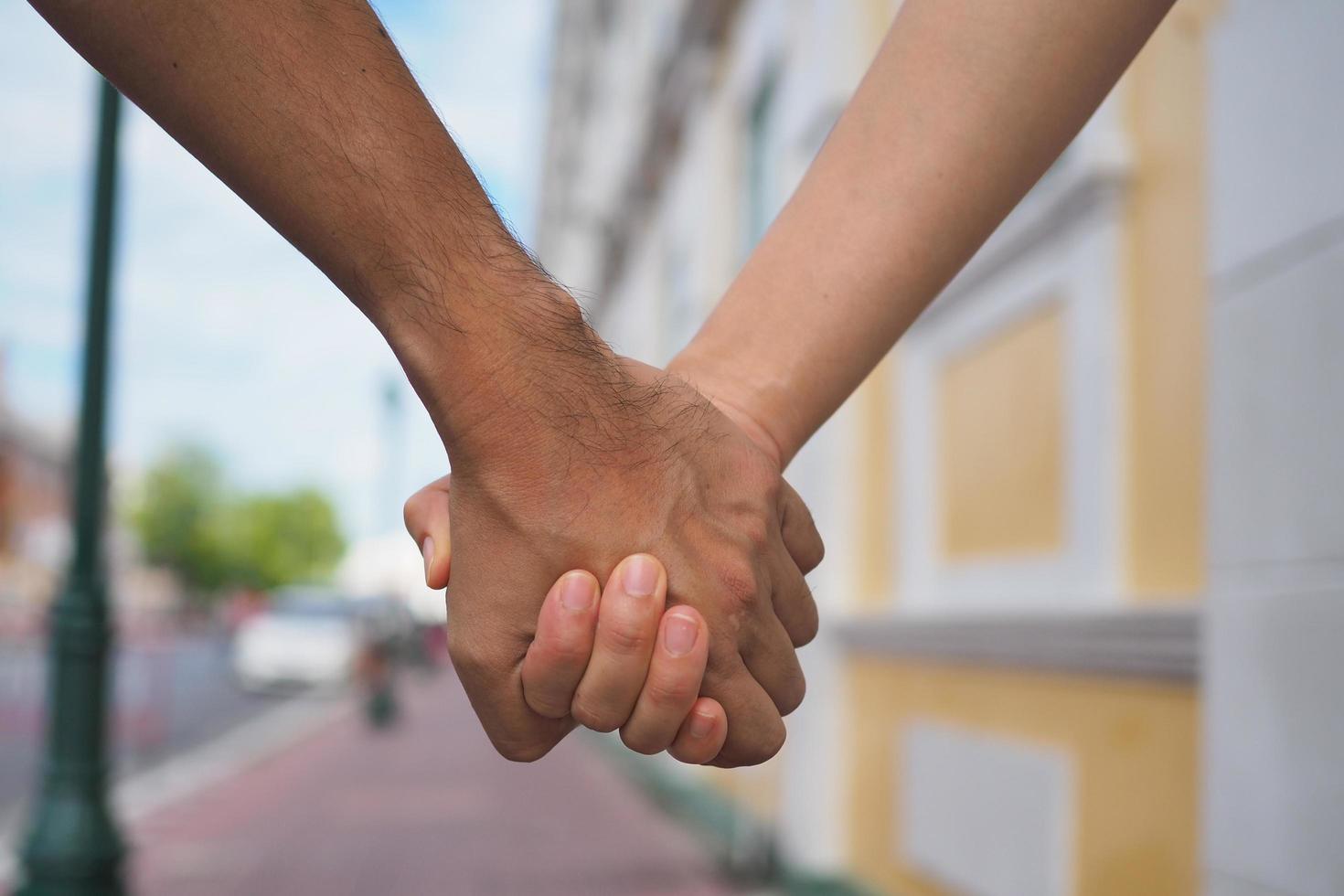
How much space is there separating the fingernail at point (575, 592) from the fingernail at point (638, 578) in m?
0.03

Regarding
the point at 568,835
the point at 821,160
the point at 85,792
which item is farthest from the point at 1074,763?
the point at 568,835

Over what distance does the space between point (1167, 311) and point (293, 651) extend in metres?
18.7

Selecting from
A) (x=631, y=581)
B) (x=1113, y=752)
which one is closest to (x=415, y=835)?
(x=1113, y=752)

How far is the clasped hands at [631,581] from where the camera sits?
45.0 inches

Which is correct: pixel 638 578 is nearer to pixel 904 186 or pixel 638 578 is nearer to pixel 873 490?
pixel 904 186

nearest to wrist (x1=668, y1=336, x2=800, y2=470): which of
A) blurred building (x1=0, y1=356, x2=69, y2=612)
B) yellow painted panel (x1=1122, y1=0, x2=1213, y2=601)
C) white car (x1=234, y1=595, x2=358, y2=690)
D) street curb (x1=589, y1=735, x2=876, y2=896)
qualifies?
yellow painted panel (x1=1122, y1=0, x2=1213, y2=601)

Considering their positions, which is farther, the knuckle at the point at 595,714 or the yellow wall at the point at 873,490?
the yellow wall at the point at 873,490

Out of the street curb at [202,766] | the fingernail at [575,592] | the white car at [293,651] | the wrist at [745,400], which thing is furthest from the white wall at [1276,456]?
the white car at [293,651]

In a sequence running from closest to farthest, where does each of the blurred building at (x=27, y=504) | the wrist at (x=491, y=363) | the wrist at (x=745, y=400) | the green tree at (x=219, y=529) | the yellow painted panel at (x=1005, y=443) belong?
the wrist at (x=491, y=363)
the wrist at (x=745, y=400)
the yellow painted panel at (x=1005, y=443)
the blurred building at (x=27, y=504)
the green tree at (x=219, y=529)

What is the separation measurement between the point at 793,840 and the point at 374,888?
1.91 meters

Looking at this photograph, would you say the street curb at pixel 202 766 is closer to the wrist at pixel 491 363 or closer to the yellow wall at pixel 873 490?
the yellow wall at pixel 873 490

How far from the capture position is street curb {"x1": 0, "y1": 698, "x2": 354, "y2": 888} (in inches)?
288

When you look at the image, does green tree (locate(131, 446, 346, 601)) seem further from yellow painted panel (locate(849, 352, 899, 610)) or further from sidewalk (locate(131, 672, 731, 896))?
yellow painted panel (locate(849, 352, 899, 610))

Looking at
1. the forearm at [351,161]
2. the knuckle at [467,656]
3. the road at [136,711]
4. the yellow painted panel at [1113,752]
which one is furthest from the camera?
the road at [136,711]
